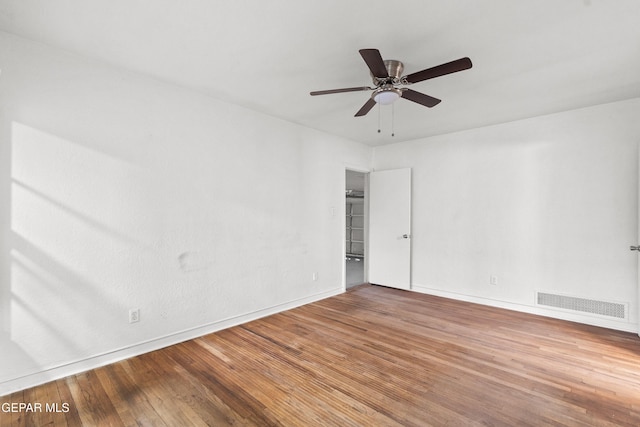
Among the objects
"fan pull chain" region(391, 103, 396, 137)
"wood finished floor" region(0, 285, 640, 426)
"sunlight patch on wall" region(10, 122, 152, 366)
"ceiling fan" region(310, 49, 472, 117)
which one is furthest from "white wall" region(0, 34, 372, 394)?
"ceiling fan" region(310, 49, 472, 117)

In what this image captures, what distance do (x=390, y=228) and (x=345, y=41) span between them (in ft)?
11.6

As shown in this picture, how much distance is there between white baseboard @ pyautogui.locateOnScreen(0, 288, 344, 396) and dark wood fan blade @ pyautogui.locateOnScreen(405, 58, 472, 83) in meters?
3.05

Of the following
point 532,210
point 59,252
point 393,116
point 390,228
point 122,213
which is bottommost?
point 59,252

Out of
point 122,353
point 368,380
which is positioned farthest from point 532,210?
point 122,353

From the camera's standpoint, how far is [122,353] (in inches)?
102

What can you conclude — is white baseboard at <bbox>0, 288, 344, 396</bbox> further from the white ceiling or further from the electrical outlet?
the white ceiling

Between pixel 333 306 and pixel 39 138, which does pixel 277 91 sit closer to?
pixel 39 138

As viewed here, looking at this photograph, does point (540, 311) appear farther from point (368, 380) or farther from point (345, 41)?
point (345, 41)

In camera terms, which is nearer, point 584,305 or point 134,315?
point 134,315

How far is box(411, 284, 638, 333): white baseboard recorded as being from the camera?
3303 mm

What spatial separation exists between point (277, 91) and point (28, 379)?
3.16 m

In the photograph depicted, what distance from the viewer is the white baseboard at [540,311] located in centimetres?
330

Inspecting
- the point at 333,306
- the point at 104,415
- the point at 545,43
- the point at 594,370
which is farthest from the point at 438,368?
the point at 545,43

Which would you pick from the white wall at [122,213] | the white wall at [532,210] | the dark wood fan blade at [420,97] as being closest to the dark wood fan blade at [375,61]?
the dark wood fan blade at [420,97]
